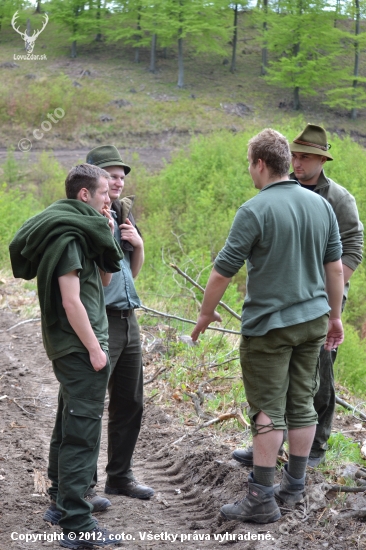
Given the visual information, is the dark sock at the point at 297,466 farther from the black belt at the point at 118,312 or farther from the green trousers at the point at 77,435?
the black belt at the point at 118,312

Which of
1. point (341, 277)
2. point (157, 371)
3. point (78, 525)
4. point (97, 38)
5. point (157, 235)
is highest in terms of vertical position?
point (97, 38)

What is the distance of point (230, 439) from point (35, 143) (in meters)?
30.1

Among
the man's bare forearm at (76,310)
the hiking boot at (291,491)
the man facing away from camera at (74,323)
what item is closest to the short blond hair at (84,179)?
the man facing away from camera at (74,323)

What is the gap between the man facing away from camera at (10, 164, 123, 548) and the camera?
133 inches

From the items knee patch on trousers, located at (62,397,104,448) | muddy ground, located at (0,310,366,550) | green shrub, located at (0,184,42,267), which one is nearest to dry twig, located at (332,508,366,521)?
muddy ground, located at (0,310,366,550)

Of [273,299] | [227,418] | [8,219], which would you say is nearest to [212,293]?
[273,299]

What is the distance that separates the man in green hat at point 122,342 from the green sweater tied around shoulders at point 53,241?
57 cm

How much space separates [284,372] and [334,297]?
70cm

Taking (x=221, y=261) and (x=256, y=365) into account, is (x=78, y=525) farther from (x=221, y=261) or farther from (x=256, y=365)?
(x=221, y=261)

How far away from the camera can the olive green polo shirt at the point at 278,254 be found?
12.1 feet

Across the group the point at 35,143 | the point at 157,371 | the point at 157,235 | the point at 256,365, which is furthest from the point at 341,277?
the point at 35,143

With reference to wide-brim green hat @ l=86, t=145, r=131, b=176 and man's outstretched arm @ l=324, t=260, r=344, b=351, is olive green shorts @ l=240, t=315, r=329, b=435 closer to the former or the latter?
man's outstretched arm @ l=324, t=260, r=344, b=351

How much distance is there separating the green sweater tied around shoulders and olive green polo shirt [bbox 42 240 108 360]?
0.11 feet

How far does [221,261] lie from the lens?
12.2 feet
